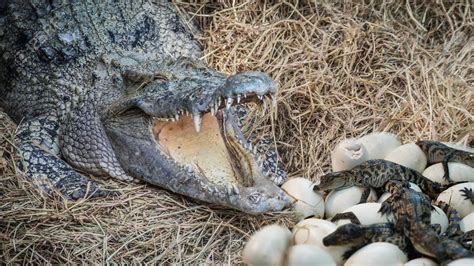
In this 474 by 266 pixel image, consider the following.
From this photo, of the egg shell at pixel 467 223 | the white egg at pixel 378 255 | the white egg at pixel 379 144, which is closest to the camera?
the white egg at pixel 378 255

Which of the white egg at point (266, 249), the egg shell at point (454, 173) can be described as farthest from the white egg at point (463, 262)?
the egg shell at point (454, 173)

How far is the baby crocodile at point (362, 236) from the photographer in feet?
9.48

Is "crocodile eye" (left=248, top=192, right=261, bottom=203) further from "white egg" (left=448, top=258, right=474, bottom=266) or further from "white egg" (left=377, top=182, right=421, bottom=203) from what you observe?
"white egg" (left=448, top=258, right=474, bottom=266)

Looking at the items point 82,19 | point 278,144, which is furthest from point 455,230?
point 82,19

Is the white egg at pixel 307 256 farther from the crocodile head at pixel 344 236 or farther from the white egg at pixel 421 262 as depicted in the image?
the white egg at pixel 421 262

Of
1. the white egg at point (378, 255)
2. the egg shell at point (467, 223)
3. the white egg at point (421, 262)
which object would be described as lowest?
the egg shell at point (467, 223)

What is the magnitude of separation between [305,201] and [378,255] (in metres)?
0.58

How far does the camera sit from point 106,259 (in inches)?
123

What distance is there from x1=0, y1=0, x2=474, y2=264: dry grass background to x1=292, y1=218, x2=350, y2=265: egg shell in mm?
275

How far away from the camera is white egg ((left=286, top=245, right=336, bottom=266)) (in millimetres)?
2711

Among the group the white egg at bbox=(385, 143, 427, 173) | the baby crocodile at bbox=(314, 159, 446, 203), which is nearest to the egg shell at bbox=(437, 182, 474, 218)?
the baby crocodile at bbox=(314, 159, 446, 203)

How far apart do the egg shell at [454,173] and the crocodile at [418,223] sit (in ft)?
0.92

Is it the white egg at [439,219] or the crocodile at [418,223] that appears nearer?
the crocodile at [418,223]

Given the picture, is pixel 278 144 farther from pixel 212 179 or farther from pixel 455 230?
pixel 455 230
